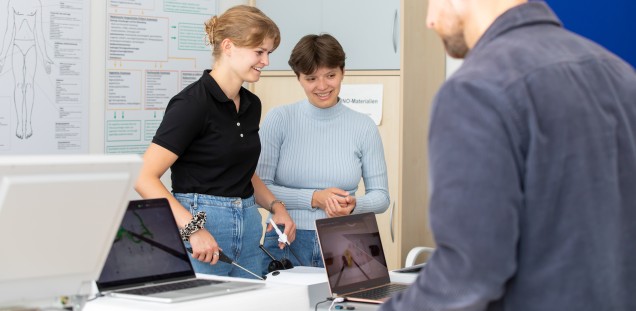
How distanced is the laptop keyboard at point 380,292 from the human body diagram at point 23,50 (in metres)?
2.08

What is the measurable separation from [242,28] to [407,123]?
1.49 m

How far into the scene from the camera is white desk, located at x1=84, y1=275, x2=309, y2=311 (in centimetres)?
202

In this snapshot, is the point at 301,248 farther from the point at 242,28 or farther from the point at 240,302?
the point at 240,302

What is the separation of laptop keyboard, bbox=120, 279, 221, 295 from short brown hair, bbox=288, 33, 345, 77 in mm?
1327

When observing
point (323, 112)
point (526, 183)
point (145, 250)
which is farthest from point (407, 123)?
point (526, 183)

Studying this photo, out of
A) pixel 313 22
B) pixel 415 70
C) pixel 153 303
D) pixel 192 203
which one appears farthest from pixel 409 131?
pixel 153 303

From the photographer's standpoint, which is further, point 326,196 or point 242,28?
point 326,196

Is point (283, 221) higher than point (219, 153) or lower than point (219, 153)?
lower

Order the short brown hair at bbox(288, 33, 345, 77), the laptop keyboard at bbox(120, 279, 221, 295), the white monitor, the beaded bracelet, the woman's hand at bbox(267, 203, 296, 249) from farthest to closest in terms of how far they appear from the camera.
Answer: the short brown hair at bbox(288, 33, 345, 77) → the woman's hand at bbox(267, 203, 296, 249) → the beaded bracelet → the laptop keyboard at bbox(120, 279, 221, 295) → the white monitor

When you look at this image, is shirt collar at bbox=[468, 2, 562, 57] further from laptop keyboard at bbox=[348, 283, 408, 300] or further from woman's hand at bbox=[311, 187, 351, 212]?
woman's hand at bbox=[311, 187, 351, 212]

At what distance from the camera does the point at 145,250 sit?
2305 mm

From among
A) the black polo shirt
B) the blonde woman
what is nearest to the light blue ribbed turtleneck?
the blonde woman

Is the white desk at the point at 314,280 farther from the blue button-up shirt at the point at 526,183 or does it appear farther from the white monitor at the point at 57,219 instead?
the blue button-up shirt at the point at 526,183

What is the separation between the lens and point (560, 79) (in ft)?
4.41
